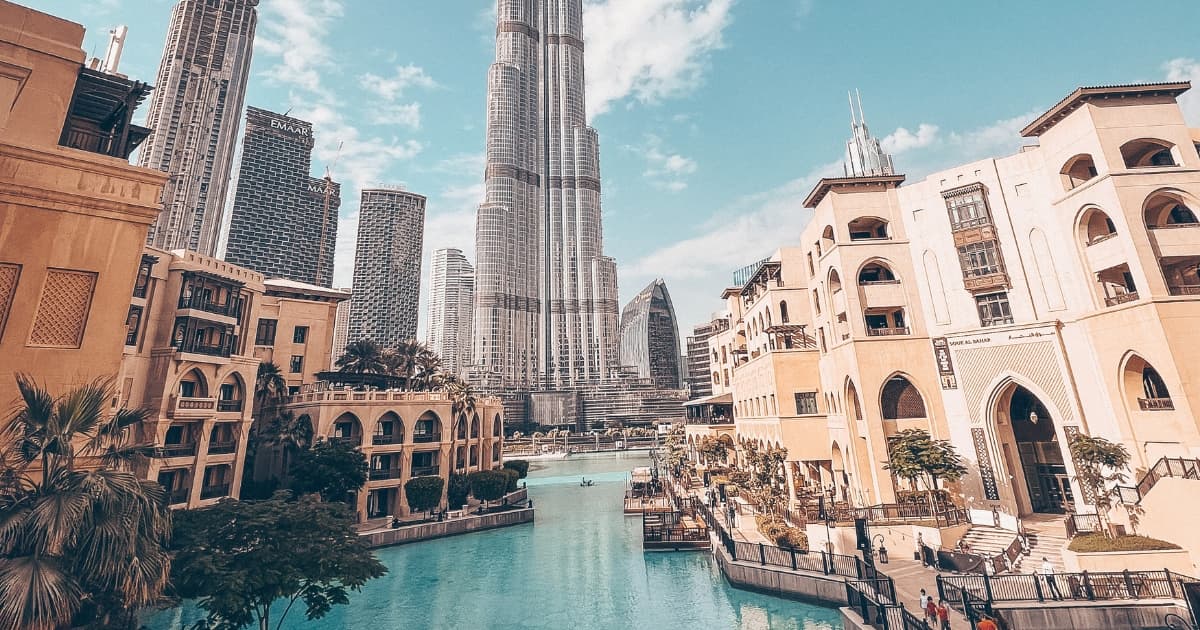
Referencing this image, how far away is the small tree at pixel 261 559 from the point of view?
13.6 metres

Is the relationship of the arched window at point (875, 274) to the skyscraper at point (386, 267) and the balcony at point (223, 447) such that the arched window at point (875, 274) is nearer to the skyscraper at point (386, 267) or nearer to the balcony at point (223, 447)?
the balcony at point (223, 447)

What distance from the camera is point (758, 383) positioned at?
43188 mm

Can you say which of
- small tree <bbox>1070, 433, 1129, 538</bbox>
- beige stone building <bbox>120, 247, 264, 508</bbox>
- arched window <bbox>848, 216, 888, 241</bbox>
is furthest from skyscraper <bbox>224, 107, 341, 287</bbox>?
small tree <bbox>1070, 433, 1129, 538</bbox>

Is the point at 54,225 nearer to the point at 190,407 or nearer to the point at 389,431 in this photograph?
the point at 190,407

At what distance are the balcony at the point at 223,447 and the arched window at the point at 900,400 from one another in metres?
46.1

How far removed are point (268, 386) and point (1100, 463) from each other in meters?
55.5

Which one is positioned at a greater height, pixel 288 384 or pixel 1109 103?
pixel 1109 103

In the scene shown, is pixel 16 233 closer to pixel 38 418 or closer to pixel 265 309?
pixel 38 418

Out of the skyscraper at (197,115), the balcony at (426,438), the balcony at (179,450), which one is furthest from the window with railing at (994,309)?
the skyscraper at (197,115)

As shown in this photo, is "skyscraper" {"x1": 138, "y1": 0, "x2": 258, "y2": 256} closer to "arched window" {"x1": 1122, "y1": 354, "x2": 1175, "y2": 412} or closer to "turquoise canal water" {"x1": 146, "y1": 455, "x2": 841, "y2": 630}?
"turquoise canal water" {"x1": 146, "y1": 455, "x2": 841, "y2": 630}

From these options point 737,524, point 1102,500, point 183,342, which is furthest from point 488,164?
point 1102,500

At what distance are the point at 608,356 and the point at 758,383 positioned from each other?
141 m

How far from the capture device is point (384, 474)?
41500 mm

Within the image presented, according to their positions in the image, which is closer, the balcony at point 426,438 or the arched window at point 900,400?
the arched window at point 900,400
